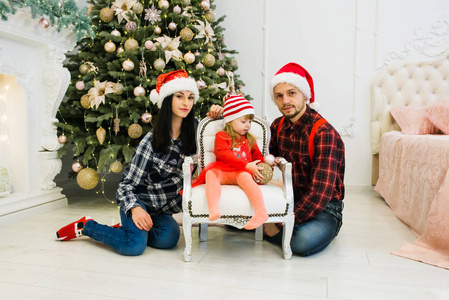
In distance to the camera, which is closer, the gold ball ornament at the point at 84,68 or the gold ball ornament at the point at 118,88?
the gold ball ornament at the point at 118,88

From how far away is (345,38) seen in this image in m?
4.38

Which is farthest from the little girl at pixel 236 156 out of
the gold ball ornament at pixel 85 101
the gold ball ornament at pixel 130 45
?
the gold ball ornament at pixel 85 101

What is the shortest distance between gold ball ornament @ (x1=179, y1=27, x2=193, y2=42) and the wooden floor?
1820mm

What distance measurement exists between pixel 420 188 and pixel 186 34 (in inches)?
94.1

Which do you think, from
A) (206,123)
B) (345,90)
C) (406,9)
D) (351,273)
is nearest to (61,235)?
(206,123)

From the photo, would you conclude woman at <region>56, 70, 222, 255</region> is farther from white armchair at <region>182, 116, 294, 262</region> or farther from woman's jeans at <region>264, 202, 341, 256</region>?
woman's jeans at <region>264, 202, 341, 256</region>

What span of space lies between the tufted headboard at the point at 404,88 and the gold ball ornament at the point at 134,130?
9.00 feet

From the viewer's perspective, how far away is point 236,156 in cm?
227

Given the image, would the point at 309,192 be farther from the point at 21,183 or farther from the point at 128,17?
the point at 21,183

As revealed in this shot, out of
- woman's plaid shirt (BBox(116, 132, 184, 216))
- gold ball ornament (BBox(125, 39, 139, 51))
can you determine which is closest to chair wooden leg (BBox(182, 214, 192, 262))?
woman's plaid shirt (BBox(116, 132, 184, 216))

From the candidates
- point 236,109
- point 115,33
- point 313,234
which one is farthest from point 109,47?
point 313,234

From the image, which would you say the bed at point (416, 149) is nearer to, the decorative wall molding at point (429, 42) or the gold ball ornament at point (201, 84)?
the decorative wall molding at point (429, 42)

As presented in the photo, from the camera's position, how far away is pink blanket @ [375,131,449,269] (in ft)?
7.14

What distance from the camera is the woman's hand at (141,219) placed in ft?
7.27
